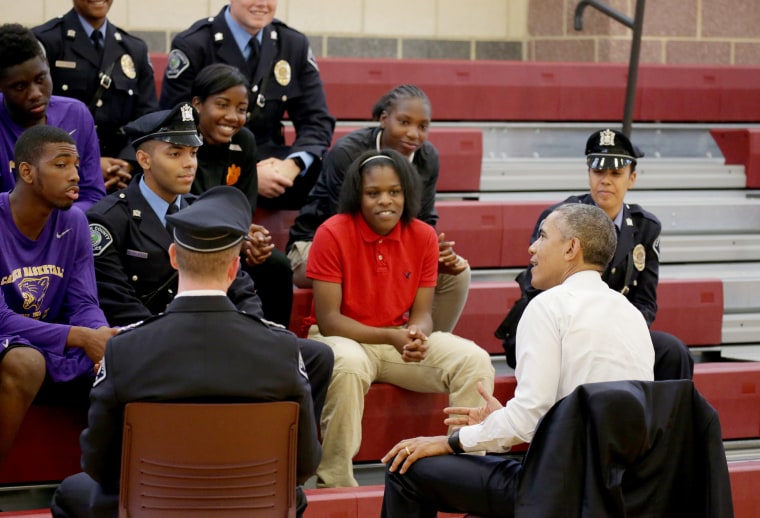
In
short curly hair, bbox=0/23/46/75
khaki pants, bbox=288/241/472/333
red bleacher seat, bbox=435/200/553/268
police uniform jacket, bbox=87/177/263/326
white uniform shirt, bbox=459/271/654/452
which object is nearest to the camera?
white uniform shirt, bbox=459/271/654/452

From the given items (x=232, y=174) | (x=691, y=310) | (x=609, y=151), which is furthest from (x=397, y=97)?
(x=691, y=310)

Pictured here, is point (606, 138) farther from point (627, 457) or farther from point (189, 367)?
point (189, 367)

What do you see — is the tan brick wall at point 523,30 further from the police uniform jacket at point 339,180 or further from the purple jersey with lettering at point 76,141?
the purple jersey with lettering at point 76,141

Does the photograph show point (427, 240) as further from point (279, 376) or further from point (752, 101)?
point (752, 101)

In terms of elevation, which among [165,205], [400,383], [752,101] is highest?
[752,101]

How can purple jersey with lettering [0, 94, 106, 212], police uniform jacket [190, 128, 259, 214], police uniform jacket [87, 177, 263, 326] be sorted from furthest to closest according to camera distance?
police uniform jacket [190, 128, 259, 214]
purple jersey with lettering [0, 94, 106, 212]
police uniform jacket [87, 177, 263, 326]

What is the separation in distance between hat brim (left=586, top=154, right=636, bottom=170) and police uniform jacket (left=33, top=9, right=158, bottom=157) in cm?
160

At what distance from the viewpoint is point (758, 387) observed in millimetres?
4375

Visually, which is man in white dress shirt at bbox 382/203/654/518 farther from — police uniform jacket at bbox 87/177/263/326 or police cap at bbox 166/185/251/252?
police uniform jacket at bbox 87/177/263/326

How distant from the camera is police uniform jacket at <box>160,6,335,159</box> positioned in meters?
4.56

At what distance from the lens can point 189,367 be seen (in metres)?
2.45

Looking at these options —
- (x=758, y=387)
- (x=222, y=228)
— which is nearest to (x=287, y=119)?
(x=758, y=387)

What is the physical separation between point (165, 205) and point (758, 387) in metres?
2.19

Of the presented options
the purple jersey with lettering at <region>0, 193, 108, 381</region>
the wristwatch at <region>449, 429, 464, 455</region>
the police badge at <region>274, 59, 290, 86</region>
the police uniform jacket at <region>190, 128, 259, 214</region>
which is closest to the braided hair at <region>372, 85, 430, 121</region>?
the police badge at <region>274, 59, 290, 86</region>
